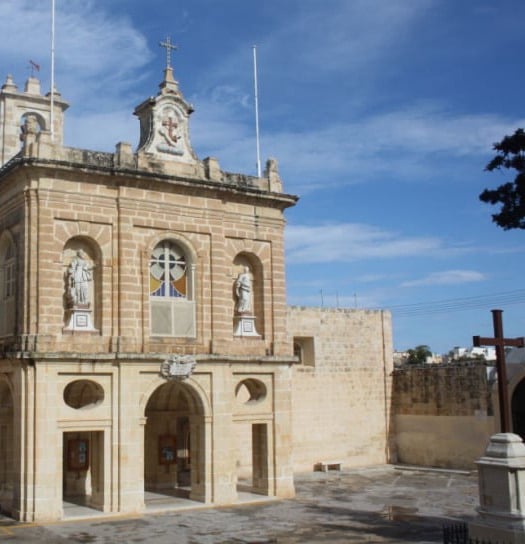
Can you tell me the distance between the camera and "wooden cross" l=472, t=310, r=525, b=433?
15516 millimetres

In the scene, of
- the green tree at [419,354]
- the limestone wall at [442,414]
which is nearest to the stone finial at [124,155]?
the limestone wall at [442,414]

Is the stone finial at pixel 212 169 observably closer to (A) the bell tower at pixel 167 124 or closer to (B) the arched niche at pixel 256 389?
(A) the bell tower at pixel 167 124

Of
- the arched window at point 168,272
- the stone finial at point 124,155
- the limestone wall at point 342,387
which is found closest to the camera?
the stone finial at point 124,155

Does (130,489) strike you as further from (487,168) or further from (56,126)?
(56,126)

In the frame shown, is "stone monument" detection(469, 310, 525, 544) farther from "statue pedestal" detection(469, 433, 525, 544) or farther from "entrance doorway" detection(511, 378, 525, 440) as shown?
"entrance doorway" detection(511, 378, 525, 440)

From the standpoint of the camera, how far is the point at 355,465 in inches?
1244

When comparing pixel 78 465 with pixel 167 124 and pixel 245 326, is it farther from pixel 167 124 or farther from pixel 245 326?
pixel 167 124

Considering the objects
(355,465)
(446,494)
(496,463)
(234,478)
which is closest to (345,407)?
(355,465)

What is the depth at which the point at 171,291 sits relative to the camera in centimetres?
2264

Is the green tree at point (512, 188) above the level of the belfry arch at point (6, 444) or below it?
above

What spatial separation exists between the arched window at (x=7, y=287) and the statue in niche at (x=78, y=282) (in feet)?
5.67

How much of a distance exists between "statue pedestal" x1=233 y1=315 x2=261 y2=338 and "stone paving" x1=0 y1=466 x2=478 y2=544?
16.4 ft

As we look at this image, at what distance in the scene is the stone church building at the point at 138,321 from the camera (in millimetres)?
20250

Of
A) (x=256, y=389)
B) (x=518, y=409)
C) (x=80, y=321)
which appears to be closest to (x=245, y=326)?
(x=256, y=389)
